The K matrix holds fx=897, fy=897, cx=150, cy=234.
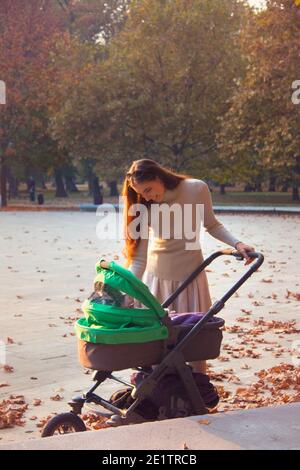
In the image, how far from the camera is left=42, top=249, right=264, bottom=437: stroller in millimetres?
4809

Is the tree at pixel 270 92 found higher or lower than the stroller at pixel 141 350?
higher

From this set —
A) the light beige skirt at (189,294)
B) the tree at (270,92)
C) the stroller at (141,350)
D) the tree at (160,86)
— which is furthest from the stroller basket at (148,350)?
the tree at (160,86)

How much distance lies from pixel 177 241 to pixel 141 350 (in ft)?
3.25

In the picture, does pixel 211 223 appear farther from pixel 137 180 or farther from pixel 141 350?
pixel 141 350

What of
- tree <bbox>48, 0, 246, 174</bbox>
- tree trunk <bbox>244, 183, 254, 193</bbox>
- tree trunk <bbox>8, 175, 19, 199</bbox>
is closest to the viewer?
tree <bbox>48, 0, 246, 174</bbox>

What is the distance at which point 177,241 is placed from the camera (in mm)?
5633

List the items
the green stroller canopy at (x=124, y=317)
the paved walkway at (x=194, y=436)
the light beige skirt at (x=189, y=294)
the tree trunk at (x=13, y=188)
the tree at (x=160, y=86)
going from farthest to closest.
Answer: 1. the tree trunk at (x=13, y=188)
2. the tree at (x=160, y=86)
3. the light beige skirt at (x=189, y=294)
4. the green stroller canopy at (x=124, y=317)
5. the paved walkway at (x=194, y=436)

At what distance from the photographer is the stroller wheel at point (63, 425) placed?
4906mm

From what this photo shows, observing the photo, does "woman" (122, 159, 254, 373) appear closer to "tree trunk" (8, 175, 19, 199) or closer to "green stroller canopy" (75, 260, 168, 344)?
"green stroller canopy" (75, 260, 168, 344)

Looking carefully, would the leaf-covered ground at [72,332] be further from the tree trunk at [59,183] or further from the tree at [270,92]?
the tree trunk at [59,183]

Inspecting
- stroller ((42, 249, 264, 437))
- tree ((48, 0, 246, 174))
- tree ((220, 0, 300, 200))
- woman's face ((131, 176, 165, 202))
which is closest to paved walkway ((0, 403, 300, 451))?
stroller ((42, 249, 264, 437))

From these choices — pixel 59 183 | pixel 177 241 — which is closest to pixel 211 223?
pixel 177 241

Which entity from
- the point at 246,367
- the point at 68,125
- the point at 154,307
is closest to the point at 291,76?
the point at 68,125

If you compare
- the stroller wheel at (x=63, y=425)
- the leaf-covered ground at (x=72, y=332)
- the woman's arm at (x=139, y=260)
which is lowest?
the leaf-covered ground at (x=72, y=332)
